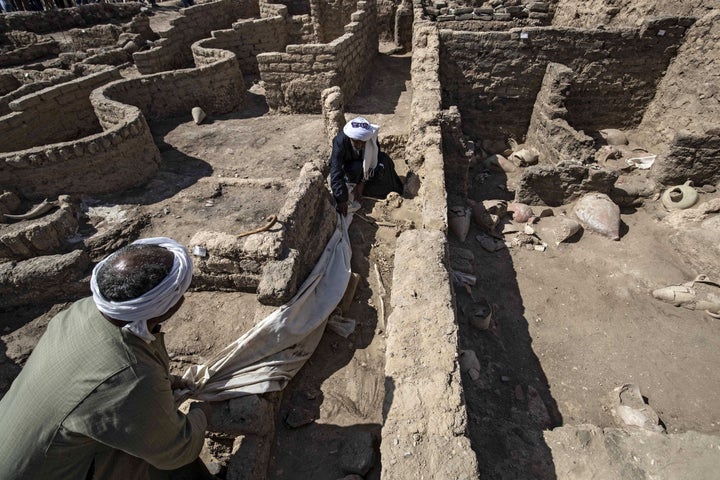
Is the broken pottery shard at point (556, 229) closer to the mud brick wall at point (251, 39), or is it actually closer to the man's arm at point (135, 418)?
the man's arm at point (135, 418)

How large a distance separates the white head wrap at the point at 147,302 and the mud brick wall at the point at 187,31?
1048 cm

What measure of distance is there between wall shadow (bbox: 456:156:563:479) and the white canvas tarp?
1382mm

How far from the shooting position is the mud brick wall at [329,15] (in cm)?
1160

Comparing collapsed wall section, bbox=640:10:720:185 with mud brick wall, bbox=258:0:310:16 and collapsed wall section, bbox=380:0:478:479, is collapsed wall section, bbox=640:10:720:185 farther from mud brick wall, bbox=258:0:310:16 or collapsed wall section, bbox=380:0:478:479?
mud brick wall, bbox=258:0:310:16

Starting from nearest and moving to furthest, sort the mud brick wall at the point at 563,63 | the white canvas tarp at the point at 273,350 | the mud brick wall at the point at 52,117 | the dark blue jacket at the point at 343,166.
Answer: the white canvas tarp at the point at 273,350, the dark blue jacket at the point at 343,166, the mud brick wall at the point at 52,117, the mud brick wall at the point at 563,63

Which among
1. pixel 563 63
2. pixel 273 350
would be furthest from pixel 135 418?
pixel 563 63

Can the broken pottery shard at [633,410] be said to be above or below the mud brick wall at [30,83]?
below

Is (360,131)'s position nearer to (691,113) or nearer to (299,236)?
(299,236)

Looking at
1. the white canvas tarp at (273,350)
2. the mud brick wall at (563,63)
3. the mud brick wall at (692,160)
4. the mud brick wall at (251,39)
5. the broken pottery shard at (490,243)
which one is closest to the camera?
the white canvas tarp at (273,350)

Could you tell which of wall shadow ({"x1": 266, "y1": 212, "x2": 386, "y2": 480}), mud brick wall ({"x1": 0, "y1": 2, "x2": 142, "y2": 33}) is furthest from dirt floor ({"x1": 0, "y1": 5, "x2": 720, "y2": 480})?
mud brick wall ({"x1": 0, "y1": 2, "x2": 142, "y2": 33})

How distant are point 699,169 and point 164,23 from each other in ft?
70.7

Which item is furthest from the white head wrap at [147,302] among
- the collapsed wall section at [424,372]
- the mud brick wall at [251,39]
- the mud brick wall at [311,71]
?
the mud brick wall at [251,39]

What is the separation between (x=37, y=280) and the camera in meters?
4.36

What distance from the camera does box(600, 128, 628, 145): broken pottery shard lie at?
8.28 m
